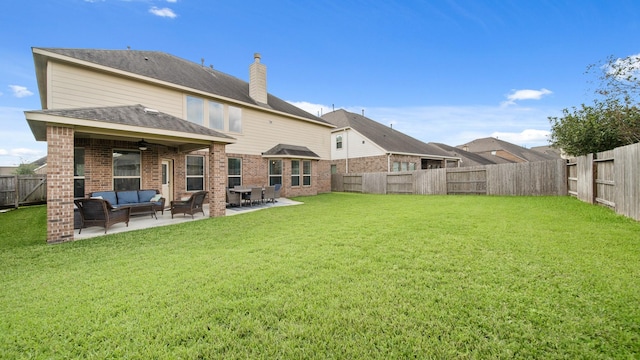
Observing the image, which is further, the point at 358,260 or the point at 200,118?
the point at 200,118

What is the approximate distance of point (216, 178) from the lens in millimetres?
9258

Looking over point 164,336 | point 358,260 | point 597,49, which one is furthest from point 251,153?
point 597,49

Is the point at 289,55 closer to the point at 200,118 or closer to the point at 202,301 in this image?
the point at 200,118

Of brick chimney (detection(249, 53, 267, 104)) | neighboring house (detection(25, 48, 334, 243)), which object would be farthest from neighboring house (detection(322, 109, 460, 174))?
brick chimney (detection(249, 53, 267, 104))

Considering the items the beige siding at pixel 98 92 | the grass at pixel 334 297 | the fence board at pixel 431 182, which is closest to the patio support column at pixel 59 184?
the grass at pixel 334 297

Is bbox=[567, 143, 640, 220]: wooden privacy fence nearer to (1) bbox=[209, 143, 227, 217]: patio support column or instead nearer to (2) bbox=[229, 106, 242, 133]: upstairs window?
(1) bbox=[209, 143, 227, 217]: patio support column

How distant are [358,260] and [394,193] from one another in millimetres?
14597

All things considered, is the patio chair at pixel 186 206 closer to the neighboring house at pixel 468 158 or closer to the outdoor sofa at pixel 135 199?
the outdoor sofa at pixel 135 199

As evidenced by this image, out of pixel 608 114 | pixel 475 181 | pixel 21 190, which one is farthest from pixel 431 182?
pixel 21 190

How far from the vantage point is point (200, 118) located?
12.8 metres

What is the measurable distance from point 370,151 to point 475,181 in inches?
341

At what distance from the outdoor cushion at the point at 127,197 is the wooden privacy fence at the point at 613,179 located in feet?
49.0

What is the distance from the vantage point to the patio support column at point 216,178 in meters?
9.22

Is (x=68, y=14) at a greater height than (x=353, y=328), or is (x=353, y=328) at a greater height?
(x=68, y=14)
